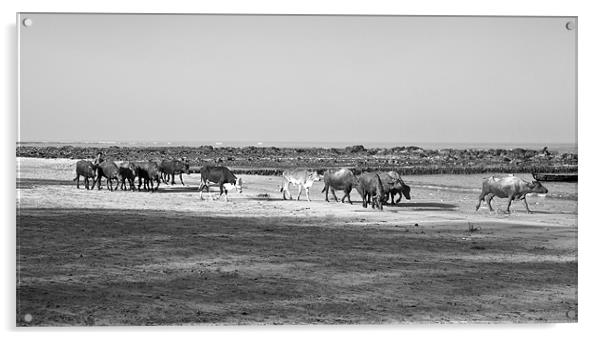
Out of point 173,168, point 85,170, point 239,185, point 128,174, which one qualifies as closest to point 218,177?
point 239,185

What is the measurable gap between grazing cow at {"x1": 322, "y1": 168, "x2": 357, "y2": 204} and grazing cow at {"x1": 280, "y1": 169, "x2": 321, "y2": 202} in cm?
7

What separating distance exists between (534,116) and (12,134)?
3066 mm

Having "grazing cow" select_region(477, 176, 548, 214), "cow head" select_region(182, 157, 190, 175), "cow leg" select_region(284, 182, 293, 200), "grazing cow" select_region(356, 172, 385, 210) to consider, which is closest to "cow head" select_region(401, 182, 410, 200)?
"grazing cow" select_region(356, 172, 385, 210)

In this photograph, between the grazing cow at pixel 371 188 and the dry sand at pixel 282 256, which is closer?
the dry sand at pixel 282 256

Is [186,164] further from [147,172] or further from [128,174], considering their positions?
[128,174]

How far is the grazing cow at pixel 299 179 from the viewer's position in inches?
183

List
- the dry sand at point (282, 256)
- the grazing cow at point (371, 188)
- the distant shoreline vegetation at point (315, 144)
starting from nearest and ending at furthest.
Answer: the dry sand at point (282, 256) < the distant shoreline vegetation at point (315, 144) < the grazing cow at point (371, 188)

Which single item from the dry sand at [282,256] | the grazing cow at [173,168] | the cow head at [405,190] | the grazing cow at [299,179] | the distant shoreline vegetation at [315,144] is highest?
the distant shoreline vegetation at [315,144]

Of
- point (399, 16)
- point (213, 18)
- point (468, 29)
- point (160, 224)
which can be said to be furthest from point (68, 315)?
point (468, 29)

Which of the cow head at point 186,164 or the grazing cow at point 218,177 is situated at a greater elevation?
the cow head at point 186,164

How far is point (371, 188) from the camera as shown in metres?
4.63
